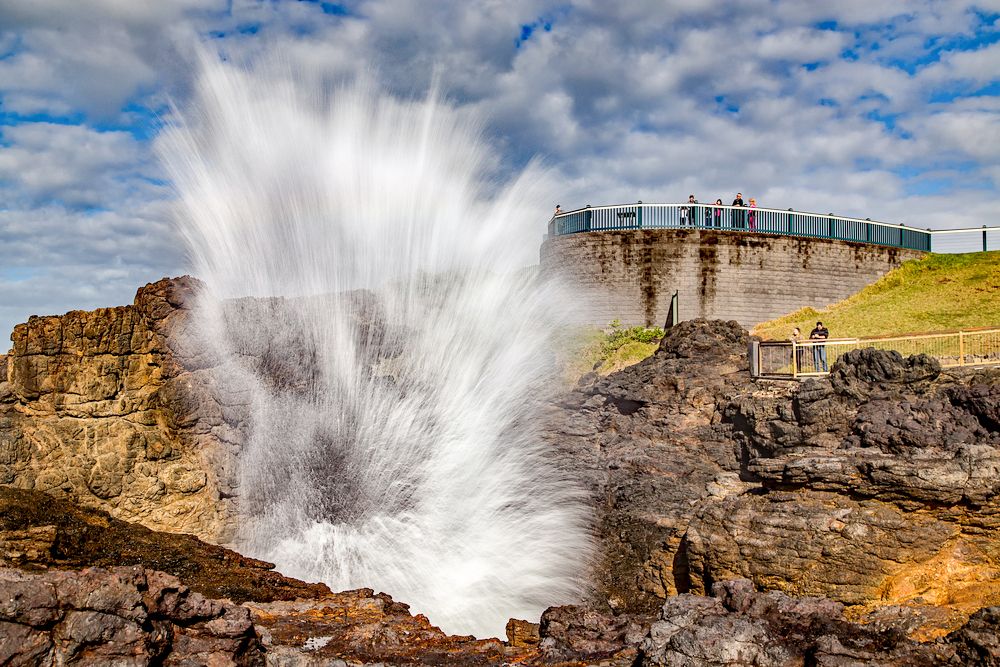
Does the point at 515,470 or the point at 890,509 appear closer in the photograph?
the point at 890,509

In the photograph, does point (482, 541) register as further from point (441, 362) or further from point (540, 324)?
point (540, 324)

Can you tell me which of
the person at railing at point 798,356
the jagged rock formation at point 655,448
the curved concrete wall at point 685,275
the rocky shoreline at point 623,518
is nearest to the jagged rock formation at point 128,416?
the rocky shoreline at point 623,518

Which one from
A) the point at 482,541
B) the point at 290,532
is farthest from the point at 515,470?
the point at 290,532

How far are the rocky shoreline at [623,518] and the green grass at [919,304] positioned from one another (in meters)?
6.25

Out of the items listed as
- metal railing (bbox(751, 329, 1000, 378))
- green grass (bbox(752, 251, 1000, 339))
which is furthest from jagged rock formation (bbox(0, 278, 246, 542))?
green grass (bbox(752, 251, 1000, 339))

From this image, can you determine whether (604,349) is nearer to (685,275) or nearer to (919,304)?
(685,275)

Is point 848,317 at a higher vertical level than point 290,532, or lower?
higher

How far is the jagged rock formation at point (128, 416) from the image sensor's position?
15.1m

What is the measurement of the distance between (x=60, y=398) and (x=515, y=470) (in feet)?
33.6

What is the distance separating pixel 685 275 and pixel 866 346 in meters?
8.91

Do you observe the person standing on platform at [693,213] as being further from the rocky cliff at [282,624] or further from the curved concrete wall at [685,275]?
the rocky cliff at [282,624]

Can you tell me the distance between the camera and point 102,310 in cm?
1641

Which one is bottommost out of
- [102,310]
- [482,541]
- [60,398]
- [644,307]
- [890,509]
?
[482,541]

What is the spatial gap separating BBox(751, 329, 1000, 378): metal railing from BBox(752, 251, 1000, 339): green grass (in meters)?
3.14
